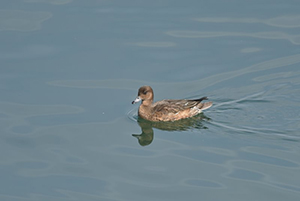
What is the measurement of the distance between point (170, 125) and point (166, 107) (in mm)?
369

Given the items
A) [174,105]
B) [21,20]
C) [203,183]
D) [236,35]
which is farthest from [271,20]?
[203,183]

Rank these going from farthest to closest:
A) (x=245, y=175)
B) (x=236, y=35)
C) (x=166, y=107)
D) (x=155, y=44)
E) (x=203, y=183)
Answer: (x=236, y=35) < (x=155, y=44) < (x=166, y=107) < (x=245, y=175) < (x=203, y=183)

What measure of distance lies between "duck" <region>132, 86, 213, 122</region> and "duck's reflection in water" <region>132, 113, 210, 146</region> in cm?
10

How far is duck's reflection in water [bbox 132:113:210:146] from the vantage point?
12406 mm

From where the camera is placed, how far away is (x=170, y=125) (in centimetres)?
1297

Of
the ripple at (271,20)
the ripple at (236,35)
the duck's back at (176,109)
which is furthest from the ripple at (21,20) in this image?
the duck's back at (176,109)

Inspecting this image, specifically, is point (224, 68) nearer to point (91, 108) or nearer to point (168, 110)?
point (168, 110)

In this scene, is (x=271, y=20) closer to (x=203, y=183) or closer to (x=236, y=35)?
(x=236, y=35)

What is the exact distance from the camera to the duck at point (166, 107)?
12953 millimetres

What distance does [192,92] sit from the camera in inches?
537

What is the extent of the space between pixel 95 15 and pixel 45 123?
4.62 metres

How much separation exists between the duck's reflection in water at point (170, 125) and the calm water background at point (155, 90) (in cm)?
Answer: 5

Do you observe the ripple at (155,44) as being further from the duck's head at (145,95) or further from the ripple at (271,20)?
the duck's head at (145,95)

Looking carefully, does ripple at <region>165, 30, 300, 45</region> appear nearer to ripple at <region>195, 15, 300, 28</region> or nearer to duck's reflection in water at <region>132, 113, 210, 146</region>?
ripple at <region>195, 15, 300, 28</region>
